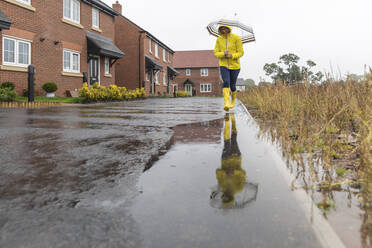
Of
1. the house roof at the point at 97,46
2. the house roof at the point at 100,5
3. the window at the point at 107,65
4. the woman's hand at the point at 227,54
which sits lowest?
the woman's hand at the point at 227,54

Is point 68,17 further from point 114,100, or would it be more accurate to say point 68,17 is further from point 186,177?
point 186,177

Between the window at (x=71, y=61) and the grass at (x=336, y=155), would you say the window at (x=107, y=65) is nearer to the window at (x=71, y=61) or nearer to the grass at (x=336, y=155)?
the window at (x=71, y=61)

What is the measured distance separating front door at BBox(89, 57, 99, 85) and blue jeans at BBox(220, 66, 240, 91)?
13.4m

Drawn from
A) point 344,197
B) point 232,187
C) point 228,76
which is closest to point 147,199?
point 232,187

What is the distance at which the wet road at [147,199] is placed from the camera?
132cm

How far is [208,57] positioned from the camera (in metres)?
62.4

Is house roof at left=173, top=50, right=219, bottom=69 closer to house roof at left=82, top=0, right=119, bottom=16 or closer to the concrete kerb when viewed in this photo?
house roof at left=82, top=0, right=119, bottom=16

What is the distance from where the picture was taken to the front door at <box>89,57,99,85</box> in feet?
65.9

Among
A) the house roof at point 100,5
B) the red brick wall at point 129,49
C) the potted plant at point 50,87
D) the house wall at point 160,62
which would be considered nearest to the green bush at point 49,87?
the potted plant at point 50,87

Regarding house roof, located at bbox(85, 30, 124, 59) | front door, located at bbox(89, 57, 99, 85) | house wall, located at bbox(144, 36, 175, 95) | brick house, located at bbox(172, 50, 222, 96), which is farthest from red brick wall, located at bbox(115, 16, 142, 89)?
brick house, located at bbox(172, 50, 222, 96)

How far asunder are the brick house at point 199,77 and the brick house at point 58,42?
38351mm

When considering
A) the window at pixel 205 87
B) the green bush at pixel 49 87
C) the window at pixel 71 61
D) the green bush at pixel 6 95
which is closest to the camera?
the green bush at pixel 6 95

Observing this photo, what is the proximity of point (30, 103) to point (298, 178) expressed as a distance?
10.5 m

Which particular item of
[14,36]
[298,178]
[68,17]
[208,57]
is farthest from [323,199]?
[208,57]
